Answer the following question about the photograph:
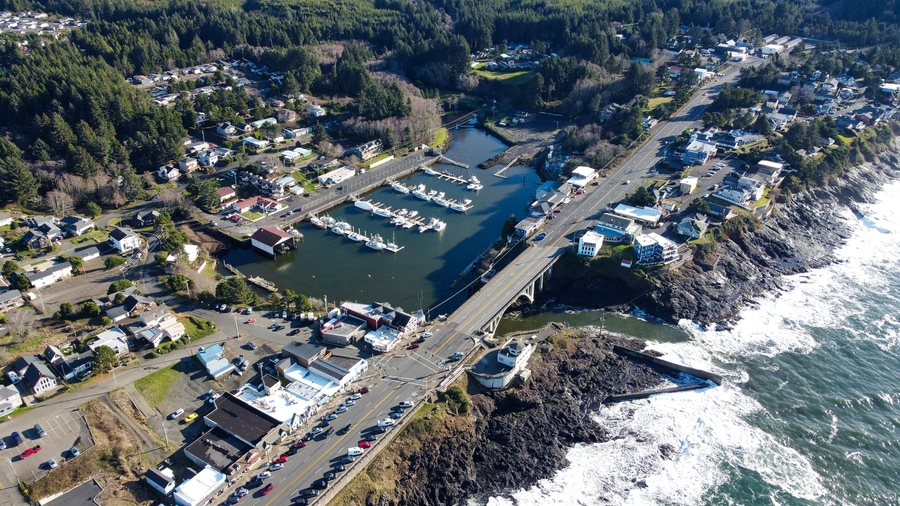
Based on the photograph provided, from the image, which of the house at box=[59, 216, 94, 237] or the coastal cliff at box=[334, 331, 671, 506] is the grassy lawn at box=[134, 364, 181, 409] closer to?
the coastal cliff at box=[334, 331, 671, 506]

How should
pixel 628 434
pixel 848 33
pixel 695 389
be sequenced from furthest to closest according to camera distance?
pixel 848 33, pixel 695 389, pixel 628 434

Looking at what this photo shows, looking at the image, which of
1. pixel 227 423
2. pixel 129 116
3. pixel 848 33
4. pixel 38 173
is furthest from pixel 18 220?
pixel 848 33

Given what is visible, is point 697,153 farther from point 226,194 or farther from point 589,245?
point 226,194

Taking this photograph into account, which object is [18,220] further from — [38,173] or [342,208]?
[342,208]

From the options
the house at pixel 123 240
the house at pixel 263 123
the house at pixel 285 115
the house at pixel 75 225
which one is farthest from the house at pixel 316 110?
the house at pixel 123 240

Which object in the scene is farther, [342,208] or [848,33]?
[848,33]

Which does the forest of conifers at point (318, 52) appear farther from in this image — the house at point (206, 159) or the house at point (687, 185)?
the house at point (687, 185)

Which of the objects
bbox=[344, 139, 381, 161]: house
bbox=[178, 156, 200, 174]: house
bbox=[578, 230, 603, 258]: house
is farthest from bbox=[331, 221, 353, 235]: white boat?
bbox=[578, 230, 603, 258]: house
